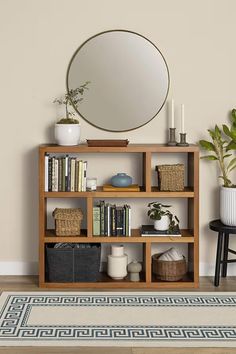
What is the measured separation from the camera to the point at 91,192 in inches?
183

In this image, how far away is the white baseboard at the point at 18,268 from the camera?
16.4 feet

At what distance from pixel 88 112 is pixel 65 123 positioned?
0.87ft

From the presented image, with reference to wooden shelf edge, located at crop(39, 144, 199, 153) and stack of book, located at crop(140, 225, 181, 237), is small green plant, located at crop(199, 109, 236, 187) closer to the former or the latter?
wooden shelf edge, located at crop(39, 144, 199, 153)

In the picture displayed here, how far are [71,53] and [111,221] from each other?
3.93 feet

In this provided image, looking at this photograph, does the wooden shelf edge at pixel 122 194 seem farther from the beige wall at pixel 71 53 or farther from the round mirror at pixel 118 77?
the round mirror at pixel 118 77

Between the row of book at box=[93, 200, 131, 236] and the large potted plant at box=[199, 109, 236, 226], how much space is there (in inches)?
25.4

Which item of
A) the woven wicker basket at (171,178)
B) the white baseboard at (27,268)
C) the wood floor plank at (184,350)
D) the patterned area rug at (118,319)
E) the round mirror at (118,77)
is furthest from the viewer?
the white baseboard at (27,268)

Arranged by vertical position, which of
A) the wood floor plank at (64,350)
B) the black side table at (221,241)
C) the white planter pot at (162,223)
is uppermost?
the white planter pot at (162,223)

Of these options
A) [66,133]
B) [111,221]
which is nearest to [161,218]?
[111,221]

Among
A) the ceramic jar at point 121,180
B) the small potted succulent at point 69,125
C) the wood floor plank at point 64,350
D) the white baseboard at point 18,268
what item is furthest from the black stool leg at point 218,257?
the wood floor plank at point 64,350

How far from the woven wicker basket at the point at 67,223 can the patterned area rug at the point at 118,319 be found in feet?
1.37

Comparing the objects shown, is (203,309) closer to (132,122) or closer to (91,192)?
(91,192)

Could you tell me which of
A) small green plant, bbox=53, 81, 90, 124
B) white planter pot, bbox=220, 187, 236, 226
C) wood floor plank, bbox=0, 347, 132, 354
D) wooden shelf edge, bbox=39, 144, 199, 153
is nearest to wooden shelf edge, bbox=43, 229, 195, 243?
white planter pot, bbox=220, 187, 236, 226

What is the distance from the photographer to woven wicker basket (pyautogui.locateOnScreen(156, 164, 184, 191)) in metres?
4.71
